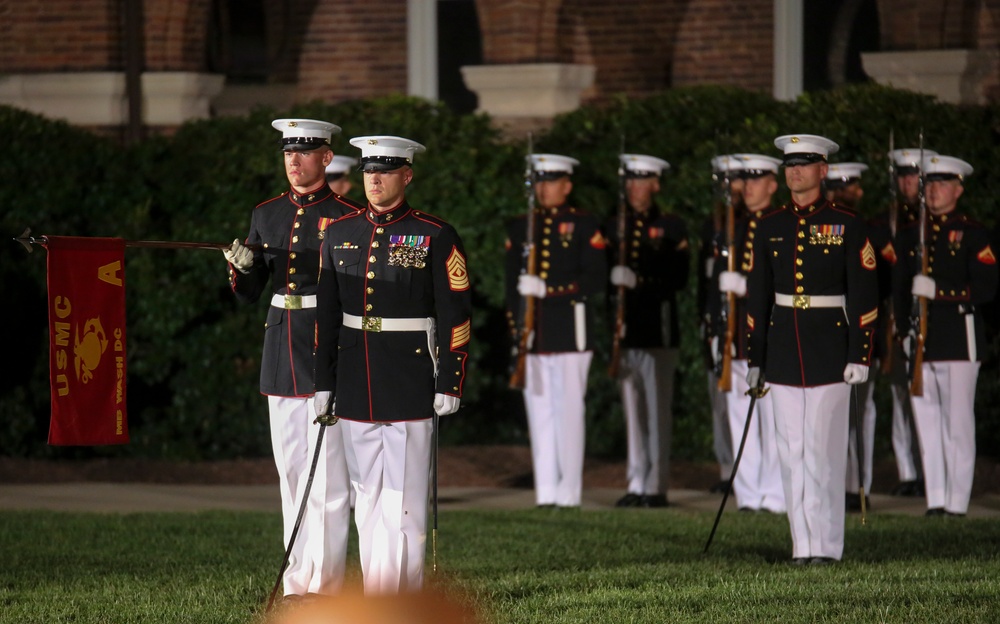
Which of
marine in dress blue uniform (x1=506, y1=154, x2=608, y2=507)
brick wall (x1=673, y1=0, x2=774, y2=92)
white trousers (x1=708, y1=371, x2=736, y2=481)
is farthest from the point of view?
brick wall (x1=673, y1=0, x2=774, y2=92)

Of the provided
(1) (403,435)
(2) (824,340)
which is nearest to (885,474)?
(2) (824,340)

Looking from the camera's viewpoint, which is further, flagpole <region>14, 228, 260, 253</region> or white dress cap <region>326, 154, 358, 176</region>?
white dress cap <region>326, 154, 358, 176</region>

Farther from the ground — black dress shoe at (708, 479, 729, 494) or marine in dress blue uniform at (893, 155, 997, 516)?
marine in dress blue uniform at (893, 155, 997, 516)

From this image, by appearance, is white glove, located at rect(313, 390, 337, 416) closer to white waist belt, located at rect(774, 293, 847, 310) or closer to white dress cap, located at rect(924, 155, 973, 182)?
white waist belt, located at rect(774, 293, 847, 310)

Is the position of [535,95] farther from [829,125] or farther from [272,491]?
[272,491]

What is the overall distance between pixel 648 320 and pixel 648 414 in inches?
26.2

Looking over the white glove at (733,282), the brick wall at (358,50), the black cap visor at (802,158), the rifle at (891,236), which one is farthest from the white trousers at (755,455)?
the brick wall at (358,50)

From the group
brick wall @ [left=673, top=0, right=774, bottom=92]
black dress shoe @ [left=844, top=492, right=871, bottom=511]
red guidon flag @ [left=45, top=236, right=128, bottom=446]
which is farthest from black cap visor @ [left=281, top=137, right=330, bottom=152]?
brick wall @ [left=673, top=0, right=774, bottom=92]

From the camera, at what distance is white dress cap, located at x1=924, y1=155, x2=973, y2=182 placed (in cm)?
1098

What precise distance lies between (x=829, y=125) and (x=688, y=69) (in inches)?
180

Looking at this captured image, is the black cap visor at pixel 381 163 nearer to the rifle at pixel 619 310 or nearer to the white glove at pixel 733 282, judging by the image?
the white glove at pixel 733 282

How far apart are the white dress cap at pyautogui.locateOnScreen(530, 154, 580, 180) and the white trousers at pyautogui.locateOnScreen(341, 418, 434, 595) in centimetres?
445

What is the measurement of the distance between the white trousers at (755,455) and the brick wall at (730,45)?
595cm

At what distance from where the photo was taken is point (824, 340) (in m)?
8.77
